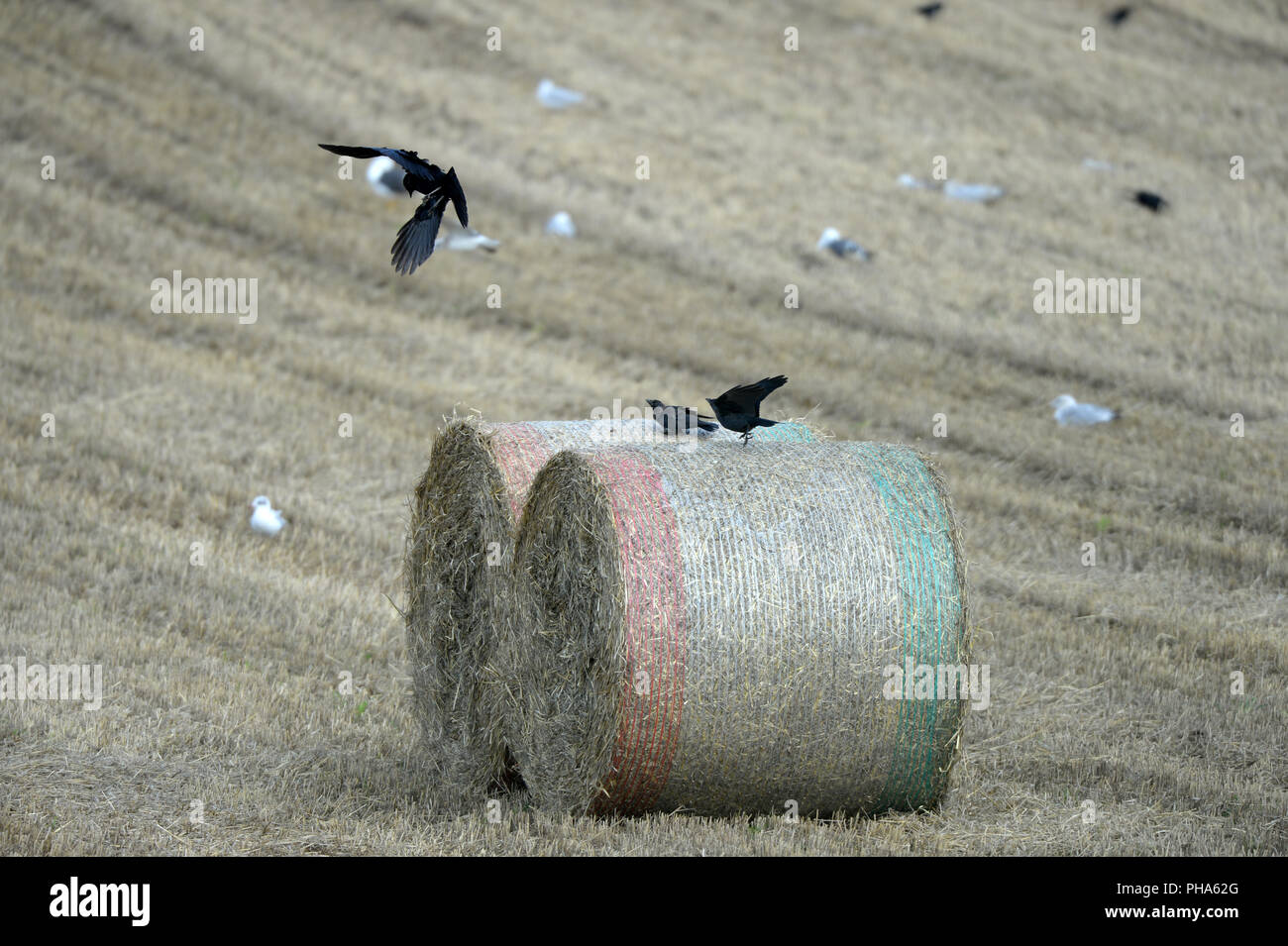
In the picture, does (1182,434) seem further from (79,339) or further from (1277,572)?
(79,339)

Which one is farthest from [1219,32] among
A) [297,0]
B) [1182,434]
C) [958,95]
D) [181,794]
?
[181,794]

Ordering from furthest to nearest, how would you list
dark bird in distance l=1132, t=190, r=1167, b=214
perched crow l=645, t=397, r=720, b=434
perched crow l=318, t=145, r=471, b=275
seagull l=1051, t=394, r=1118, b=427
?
1. dark bird in distance l=1132, t=190, r=1167, b=214
2. seagull l=1051, t=394, r=1118, b=427
3. perched crow l=645, t=397, r=720, b=434
4. perched crow l=318, t=145, r=471, b=275

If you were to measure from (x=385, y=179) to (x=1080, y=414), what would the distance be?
32.7ft

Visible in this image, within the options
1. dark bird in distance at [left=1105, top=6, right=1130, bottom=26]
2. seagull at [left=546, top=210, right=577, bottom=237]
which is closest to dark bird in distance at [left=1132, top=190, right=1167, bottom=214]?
dark bird in distance at [left=1105, top=6, right=1130, bottom=26]

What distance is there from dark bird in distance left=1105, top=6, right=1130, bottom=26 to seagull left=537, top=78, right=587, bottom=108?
10561 mm

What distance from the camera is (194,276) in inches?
609

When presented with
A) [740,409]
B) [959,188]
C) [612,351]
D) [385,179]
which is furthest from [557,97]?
[740,409]

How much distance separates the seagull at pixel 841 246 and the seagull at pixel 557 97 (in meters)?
5.77

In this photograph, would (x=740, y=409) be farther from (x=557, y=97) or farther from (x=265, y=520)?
(x=557, y=97)

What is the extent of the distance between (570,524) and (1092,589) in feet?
16.8

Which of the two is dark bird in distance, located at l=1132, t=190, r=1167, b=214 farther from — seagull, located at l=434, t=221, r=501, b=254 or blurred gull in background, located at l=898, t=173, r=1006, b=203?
seagull, located at l=434, t=221, r=501, b=254

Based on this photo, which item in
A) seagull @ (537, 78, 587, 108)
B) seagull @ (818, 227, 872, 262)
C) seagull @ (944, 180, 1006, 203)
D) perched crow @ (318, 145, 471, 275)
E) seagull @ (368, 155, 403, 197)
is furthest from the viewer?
seagull @ (537, 78, 587, 108)

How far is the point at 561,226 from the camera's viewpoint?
18.2 meters

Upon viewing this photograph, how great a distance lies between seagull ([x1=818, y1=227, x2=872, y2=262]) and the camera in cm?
1767
